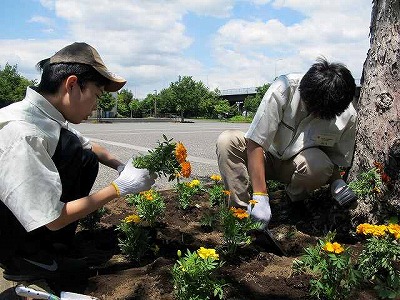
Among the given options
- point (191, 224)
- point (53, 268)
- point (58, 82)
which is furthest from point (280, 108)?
point (53, 268)

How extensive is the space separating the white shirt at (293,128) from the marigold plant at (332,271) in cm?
116

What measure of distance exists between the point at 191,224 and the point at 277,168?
2.66ft

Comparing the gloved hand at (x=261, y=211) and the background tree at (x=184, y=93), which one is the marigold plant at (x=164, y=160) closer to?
the gloved hand at (x=261, y=211)

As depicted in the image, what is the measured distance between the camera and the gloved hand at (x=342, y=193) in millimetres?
2961

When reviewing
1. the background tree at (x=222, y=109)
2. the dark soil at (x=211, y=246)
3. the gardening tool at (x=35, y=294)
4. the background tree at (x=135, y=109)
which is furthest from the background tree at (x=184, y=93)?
the gardening tool at (x=35, y=294)

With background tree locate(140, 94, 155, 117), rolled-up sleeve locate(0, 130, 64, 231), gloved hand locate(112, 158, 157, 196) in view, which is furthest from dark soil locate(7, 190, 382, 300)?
background tree locate(140, 94, 155, 117)

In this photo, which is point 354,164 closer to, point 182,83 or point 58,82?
point 58,82

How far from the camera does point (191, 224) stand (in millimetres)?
3381

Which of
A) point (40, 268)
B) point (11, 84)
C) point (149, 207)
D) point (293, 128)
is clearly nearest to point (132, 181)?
point (40, 268)

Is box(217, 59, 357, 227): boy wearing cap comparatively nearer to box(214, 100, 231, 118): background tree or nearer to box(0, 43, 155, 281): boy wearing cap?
box(0, 43, 155, 281): boy wearing cap

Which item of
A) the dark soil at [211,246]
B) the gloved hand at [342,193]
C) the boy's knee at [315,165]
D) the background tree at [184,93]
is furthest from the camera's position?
the background tree at [184,93]

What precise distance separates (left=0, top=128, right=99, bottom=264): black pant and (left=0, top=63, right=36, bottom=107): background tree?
34.4 meters

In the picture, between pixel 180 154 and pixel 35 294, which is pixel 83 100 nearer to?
pixel 180 154

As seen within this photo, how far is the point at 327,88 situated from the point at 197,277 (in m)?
1.54
